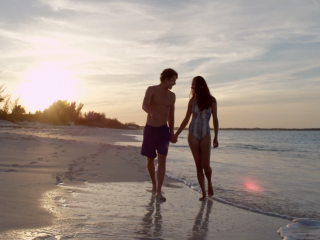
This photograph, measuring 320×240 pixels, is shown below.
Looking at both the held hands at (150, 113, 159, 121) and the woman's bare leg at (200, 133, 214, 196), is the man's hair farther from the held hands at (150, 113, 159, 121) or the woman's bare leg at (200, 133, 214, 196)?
the woman's bare leg at (200, 133, 214, 196)

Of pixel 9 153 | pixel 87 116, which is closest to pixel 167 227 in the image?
pixel 9 153

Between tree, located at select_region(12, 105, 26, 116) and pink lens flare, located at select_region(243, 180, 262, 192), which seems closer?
pink lens flare, located at select_region(243, 180, 262, 192)

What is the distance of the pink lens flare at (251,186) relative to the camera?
632 cm

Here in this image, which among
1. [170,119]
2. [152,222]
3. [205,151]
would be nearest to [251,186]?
[205,151]

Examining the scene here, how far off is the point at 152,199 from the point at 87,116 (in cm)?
4896

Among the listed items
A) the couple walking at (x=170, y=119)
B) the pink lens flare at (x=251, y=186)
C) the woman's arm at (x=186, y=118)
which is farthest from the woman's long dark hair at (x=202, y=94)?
the pink lens flare at (x=251, y=186)

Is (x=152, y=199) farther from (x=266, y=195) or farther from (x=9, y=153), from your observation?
(x=9, y=153)

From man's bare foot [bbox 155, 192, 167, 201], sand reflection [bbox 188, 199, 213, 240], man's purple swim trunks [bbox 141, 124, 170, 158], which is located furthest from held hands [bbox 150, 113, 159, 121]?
sand reflection [bbox 188, 199, 213, 240]

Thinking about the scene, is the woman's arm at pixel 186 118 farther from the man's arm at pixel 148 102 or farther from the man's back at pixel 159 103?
the man's arm at pixel 148 102

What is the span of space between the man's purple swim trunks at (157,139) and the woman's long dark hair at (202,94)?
24.8 inches

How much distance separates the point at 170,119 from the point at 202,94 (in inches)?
24.0

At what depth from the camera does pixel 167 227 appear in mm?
3557

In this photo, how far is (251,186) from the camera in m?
6.64

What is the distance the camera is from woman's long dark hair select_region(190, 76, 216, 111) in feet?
17.7
